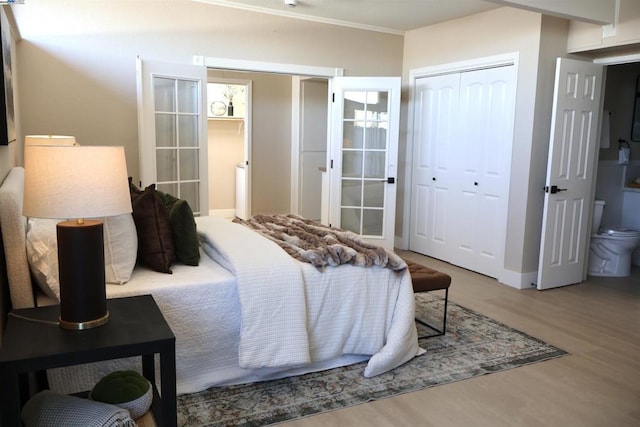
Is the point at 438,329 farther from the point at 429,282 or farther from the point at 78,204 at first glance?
the point at 78,204

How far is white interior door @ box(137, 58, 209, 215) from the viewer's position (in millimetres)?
4285

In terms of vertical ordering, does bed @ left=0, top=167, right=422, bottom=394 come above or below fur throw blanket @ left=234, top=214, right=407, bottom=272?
below

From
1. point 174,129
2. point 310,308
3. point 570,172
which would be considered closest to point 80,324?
point 310,308

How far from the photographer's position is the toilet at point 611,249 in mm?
5055

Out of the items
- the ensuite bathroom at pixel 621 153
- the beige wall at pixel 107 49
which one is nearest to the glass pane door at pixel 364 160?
the beige wall at pixel 107 49

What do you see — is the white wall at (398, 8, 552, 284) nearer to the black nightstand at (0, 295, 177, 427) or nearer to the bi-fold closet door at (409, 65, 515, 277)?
the bi-fold closet door at (409, 65, 515, 277)

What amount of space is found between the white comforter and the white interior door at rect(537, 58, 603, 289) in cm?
212

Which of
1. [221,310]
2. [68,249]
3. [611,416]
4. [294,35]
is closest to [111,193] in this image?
[68,249]

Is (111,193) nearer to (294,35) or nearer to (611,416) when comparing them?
(611,416)

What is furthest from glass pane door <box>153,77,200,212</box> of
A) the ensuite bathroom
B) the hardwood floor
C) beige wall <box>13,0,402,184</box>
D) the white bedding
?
the ensuite bathroom

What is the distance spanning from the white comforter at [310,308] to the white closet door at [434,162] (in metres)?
2.65

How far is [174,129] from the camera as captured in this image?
14.9ft

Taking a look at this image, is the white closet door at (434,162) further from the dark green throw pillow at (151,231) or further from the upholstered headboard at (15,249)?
the upholstered headboard at (15,249)

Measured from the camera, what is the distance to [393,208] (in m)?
5.66
